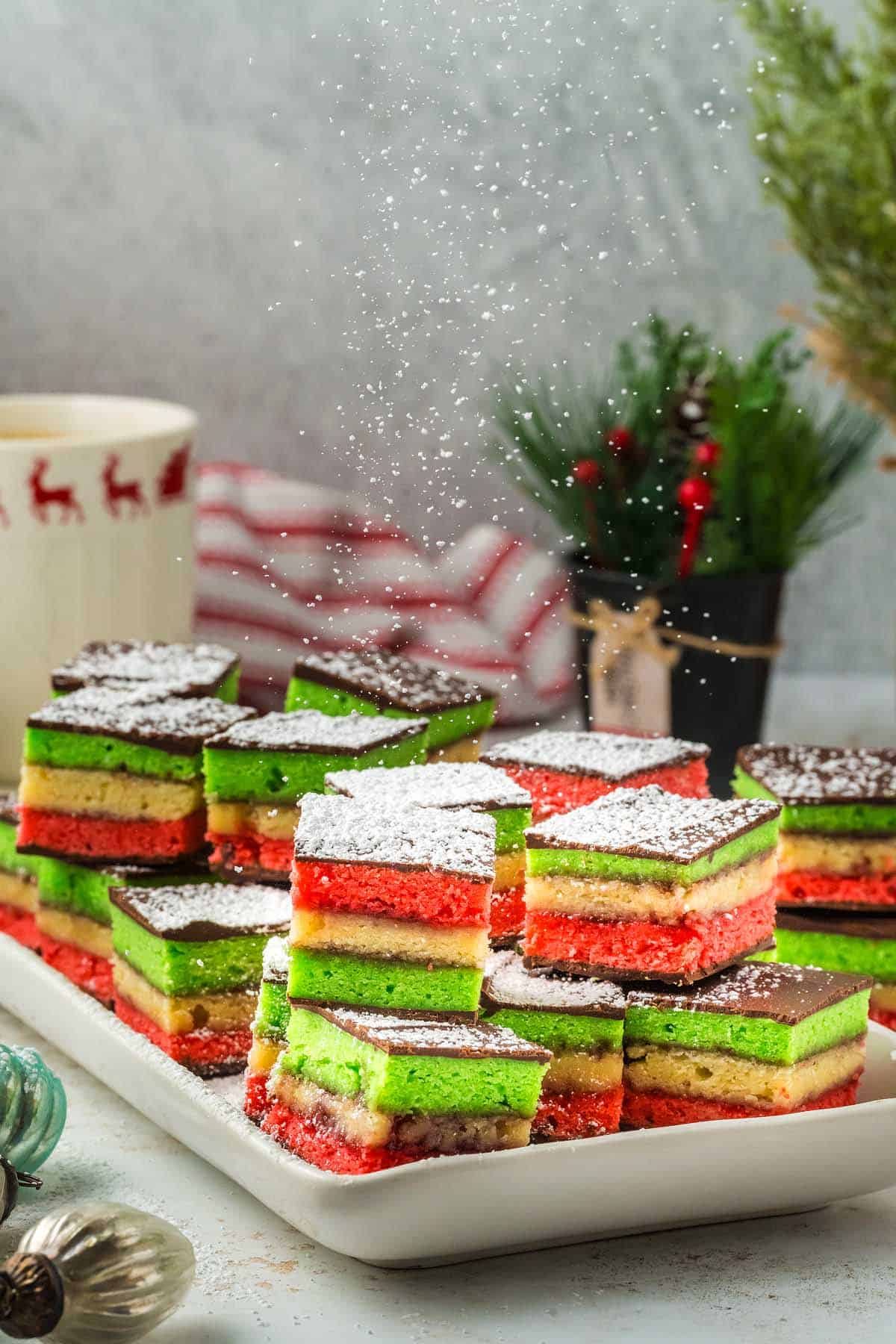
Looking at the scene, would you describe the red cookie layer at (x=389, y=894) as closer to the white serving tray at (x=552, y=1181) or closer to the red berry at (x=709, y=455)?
the white serving tray at (x=552, y=1181)

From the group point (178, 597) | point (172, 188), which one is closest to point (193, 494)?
point (178, 597)

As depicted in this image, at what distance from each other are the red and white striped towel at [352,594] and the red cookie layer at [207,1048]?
105cm

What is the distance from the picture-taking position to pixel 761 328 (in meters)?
2.79

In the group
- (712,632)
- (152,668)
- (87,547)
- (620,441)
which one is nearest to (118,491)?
(87,547)

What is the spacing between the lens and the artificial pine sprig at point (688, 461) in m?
2.12

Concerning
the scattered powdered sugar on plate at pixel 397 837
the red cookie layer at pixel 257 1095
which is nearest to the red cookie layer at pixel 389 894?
the scattered powdered sugar on plate at pixel 397 837

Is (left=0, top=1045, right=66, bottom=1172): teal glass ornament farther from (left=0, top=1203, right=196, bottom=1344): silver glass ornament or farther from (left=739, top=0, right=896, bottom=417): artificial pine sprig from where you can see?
(left=739, top=0, right=896, bottom=417): artificial pine sprig

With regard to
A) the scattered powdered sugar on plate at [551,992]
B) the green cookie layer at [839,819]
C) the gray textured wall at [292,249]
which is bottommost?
the scattered powdered sugar on plate at [551,992]

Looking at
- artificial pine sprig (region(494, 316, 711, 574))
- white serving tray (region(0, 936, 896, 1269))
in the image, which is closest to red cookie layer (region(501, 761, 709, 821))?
white serving tray (region(0, 936, 896, 1269))

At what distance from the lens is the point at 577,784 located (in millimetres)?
1254

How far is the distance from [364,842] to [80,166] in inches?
78.3

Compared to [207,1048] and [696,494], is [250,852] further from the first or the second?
[696,494]

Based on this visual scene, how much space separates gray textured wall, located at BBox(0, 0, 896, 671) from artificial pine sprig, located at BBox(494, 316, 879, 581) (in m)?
0.19

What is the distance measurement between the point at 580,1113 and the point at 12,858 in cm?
61
